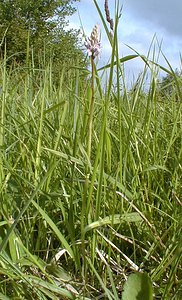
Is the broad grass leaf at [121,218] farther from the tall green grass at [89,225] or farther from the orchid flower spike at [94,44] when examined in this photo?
the orchid flower spike at [94,44]

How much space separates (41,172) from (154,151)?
0.18 meters

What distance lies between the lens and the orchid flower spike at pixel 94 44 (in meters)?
0.46

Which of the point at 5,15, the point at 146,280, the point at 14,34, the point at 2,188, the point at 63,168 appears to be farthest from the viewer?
the point at 5,15

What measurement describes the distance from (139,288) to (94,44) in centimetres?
26

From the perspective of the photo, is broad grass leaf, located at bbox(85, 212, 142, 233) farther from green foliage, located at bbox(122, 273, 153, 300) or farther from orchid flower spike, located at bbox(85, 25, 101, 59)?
orchid flower spike, located at bbox(85, 25, 101, 59)

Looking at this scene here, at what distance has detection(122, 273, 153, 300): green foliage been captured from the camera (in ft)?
1.44

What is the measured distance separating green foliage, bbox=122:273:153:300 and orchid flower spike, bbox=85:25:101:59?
0.75 ft

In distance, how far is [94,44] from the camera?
0.47 m

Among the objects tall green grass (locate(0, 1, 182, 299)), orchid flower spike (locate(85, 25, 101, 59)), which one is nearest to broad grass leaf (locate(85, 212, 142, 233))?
tall green grass (locate(0, 1, 182, 299))

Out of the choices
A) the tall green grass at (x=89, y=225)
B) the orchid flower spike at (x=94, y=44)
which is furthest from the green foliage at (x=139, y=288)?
the orchid flower spike at (x=94, y=44)

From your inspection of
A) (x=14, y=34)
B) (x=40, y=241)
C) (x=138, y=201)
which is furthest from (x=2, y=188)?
(x=14, y=34)

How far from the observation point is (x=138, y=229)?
Answer: 0.56m

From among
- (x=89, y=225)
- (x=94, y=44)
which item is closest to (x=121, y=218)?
(x=89, y=225)

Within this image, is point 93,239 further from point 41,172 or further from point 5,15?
point 5,15
